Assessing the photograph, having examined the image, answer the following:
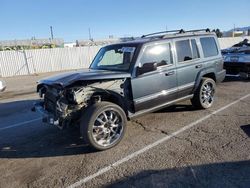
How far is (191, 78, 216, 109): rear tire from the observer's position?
6590 millimetres

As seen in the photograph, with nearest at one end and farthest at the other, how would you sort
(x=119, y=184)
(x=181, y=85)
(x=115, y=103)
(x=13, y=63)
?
(x=119, y=184) → (x=115, y=103) → (x=181, y=85) → (x=13, y=63)

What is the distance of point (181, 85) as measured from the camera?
610 centimetres

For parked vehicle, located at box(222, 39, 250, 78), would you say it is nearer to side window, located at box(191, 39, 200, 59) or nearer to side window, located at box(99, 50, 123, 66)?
side window, located at box(191, 39, 200, 59)

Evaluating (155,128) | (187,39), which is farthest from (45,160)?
(187,39)

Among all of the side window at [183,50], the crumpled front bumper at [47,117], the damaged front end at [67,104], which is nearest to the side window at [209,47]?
the side window at [183,50]

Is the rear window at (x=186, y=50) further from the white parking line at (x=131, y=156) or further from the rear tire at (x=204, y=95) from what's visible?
the white parking line at (x=131, y=156)

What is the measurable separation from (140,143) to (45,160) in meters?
1.66

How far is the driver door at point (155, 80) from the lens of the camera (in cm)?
524

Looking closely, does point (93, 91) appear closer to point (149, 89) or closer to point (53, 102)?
point (53, 102)

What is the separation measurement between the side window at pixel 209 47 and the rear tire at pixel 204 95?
69 centimetres

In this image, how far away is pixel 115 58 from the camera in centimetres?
596

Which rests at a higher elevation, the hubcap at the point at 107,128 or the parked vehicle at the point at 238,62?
the parked vehicle at the point at 238,62

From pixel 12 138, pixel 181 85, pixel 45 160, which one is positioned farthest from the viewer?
pixel 181 85

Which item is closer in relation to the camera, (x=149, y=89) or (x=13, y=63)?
(x=149, y=89)
